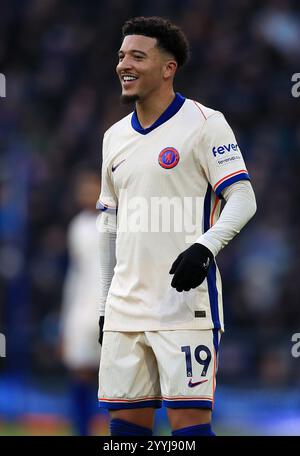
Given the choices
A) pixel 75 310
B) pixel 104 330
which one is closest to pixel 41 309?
pixel 75 310

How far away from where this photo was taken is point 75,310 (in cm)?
793

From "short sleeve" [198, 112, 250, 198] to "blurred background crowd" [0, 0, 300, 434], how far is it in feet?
17.0

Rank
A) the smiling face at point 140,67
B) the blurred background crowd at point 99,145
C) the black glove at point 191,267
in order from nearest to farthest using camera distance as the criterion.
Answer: the black glove at point 191,267 < the smiling face at point 140,67 < the blurred background crowd at point 99,145

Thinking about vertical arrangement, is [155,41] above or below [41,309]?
above

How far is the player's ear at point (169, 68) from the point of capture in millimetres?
4449

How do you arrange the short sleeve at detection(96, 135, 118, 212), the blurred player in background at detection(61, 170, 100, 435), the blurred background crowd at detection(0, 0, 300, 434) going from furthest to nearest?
the blurred background crowd at detection(0, 0, 300, 434), the blurred player in background at detection(61, 170, 100, 435), the short sleeve at detection(96, 135, 118, 212)

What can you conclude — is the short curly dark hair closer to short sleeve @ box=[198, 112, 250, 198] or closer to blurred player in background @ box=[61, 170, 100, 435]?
short sleeve @ box=[198, 112, 250, 198]

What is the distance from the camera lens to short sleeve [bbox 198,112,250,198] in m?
4.20

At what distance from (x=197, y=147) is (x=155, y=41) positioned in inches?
19.8

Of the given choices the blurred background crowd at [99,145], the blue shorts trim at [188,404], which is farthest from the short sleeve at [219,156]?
the blurred background crowd at [99,145]

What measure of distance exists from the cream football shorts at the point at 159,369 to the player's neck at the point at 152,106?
0.88 m

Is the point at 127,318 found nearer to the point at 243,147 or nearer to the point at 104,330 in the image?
the point at 104,330

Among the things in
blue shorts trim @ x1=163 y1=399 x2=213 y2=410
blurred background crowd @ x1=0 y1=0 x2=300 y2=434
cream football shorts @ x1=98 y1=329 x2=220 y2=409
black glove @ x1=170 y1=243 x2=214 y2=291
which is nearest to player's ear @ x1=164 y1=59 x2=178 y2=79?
black glove @ x1=170 y1=243 x2=214 y2=291

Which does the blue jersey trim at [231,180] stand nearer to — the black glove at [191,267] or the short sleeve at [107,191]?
the black glove at [191,267]
